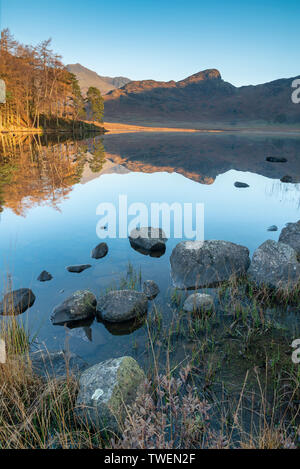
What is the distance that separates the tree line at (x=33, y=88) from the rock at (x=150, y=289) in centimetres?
5092

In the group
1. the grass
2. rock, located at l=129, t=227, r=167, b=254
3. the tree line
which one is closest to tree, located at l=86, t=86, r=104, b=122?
the tree line

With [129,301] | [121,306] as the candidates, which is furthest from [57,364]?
[129,301]

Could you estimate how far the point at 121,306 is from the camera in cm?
520

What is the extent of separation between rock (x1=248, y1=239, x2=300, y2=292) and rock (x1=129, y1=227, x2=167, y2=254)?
112 inches

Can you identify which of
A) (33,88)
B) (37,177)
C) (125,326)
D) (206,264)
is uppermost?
(33,88)

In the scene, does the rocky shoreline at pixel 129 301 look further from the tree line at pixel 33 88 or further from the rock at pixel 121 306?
the tree line at pixel 33 88

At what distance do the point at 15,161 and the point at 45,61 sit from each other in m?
46.8

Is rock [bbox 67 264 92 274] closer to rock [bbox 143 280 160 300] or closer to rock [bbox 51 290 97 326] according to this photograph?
rock [bbox 51 290 97 326]

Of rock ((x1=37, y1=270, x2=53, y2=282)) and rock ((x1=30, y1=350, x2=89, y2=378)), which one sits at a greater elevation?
rock ((x1=37, y1=270, x2=53, y2=282))

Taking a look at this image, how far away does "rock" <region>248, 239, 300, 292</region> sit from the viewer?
5.82 meters

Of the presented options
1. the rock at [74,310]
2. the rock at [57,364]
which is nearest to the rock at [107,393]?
the rock at [57,364]

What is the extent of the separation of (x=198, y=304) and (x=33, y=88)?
6459 cm

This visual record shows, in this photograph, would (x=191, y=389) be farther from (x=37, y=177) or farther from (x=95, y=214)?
(x=37, y=177)

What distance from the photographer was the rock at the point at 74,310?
17.0 ft
